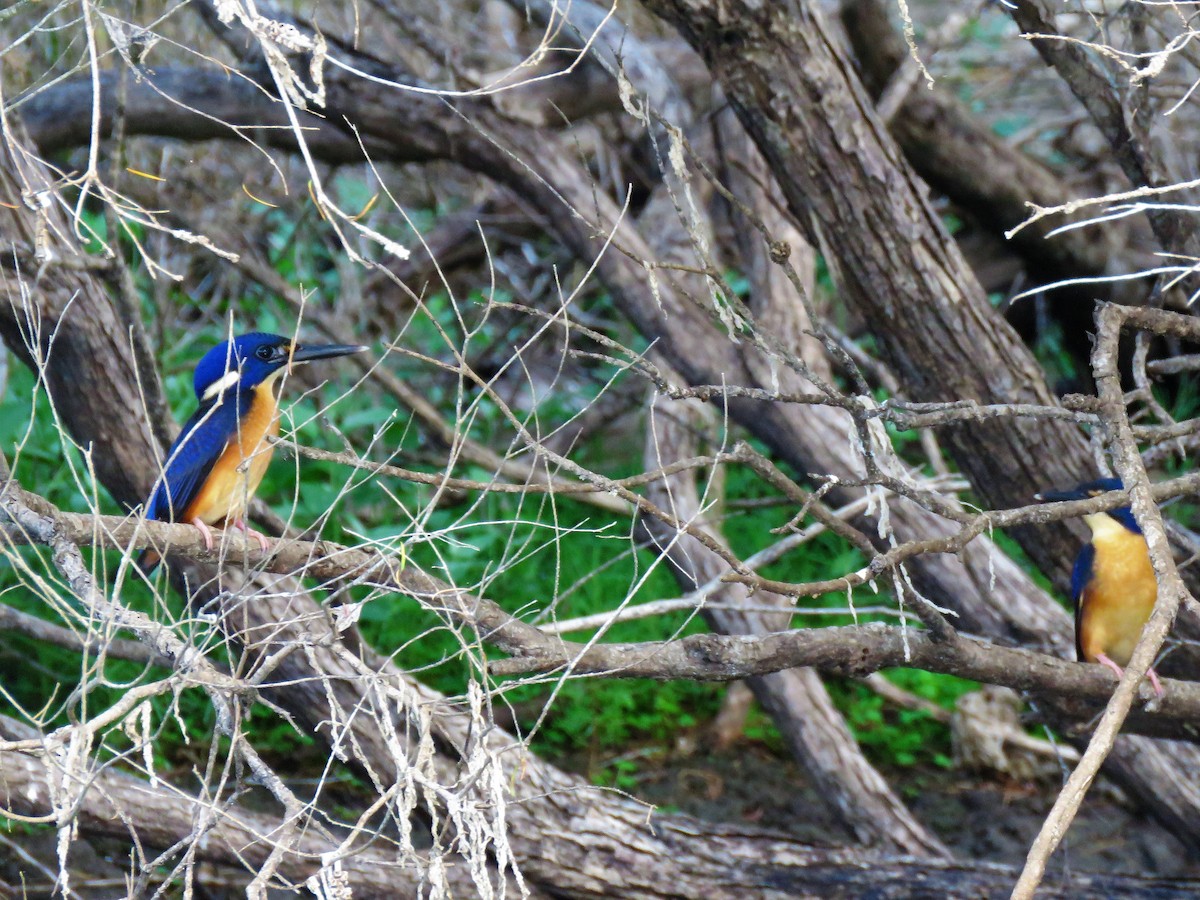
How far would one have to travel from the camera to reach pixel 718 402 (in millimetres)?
4414

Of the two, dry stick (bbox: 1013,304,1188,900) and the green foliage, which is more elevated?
dry stick (bbox: 1013,304,1188,900)

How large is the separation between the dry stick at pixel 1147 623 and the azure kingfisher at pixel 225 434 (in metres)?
1.89

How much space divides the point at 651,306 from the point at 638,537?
94 centimetres

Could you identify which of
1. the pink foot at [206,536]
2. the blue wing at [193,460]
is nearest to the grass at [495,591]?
the blue wing at [193,460]

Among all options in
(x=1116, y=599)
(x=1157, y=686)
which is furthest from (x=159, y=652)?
(x=1116, y=599)

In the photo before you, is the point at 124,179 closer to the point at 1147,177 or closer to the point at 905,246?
the point at 905,246

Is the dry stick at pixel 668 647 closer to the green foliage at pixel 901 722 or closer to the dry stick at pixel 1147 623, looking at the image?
the dry stick at pixel 1147 623

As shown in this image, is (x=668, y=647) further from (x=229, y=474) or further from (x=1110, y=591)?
(x=1110, y=591)

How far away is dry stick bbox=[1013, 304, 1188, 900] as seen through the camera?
1.41 m

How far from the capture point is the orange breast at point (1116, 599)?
362 cm

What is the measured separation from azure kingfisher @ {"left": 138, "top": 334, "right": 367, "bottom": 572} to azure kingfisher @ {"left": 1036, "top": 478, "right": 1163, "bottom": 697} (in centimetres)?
210

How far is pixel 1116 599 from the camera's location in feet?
11.9

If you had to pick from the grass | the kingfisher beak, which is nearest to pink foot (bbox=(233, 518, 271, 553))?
the kingfisher beak

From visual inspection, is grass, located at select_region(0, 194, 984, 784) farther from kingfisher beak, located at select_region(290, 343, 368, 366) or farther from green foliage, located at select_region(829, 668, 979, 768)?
kingfisher beak, located at select_region(290, 343, 368, 366)
